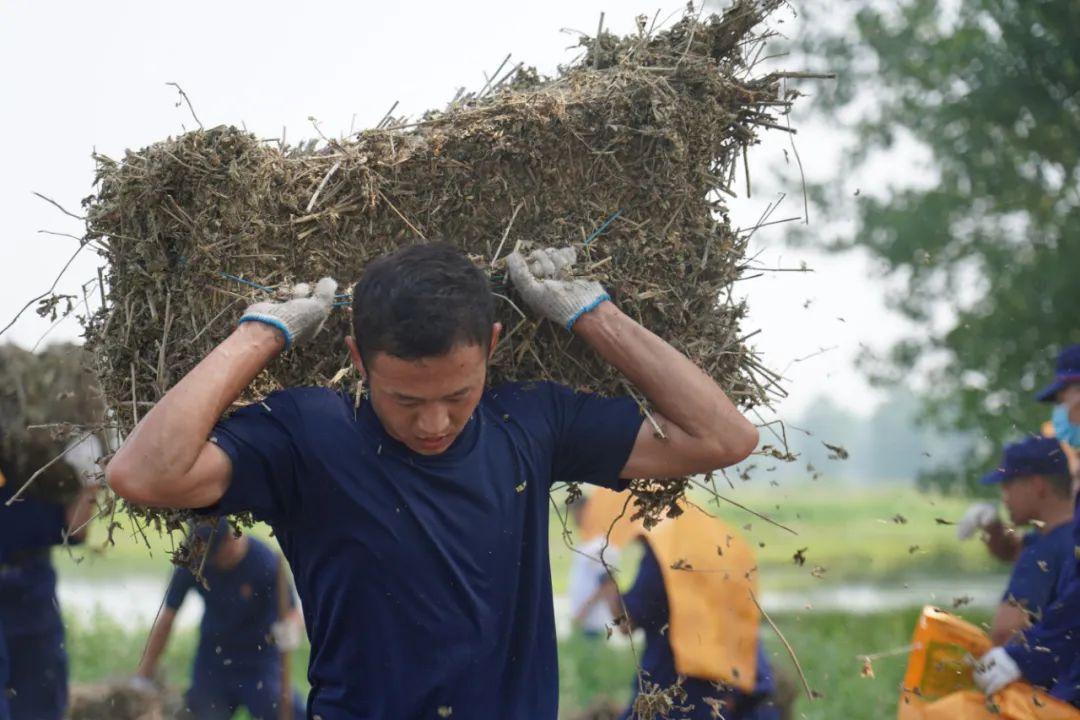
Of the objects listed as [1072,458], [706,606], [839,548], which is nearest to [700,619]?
[706,606]

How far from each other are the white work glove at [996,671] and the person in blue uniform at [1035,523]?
0.22 m

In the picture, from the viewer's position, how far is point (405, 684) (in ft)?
11.2

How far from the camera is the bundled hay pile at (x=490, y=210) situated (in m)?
3.78

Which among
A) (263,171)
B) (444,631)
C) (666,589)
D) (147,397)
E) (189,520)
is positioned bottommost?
(666,589)

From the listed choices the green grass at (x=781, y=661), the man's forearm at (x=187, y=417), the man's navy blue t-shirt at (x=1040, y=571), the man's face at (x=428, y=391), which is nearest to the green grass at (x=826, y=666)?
the green grass at (x=781, y=661)

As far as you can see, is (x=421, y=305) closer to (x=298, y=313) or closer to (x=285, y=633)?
(x=298, y=313)

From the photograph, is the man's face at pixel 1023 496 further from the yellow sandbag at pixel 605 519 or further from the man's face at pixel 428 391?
the man's face at pixel 428 391

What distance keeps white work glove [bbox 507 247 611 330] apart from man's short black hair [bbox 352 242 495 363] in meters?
0.28

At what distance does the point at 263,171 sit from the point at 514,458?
3.63 feet

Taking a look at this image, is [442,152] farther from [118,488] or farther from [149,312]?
[118,488]

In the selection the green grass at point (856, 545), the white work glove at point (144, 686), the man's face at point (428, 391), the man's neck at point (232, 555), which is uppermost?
the man's face at point (428, 391)

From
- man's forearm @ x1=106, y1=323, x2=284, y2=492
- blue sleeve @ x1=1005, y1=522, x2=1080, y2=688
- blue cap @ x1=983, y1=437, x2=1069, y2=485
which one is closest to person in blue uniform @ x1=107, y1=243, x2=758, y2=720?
man's forearm @ x1=106, y1=323, x2=284, y2=492

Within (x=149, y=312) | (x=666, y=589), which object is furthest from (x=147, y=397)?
(x=666, y=589)

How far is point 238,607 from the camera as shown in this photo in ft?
25.1
